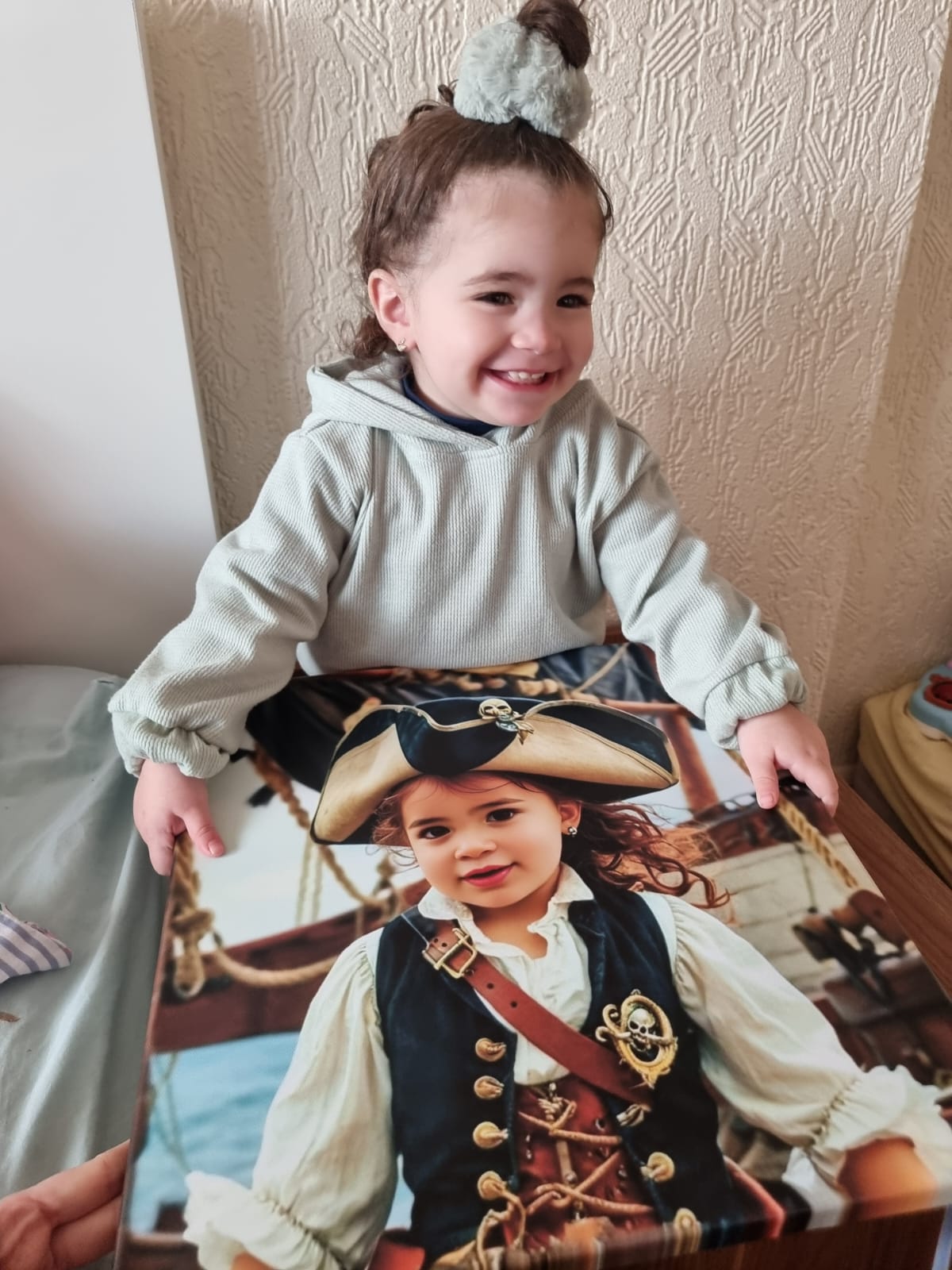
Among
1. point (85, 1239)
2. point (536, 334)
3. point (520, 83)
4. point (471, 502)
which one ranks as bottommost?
point (85, 1239)

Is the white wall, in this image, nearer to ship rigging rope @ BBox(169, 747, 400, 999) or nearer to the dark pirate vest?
ship rigging rope @ BBox(169, 747, 400, 999)

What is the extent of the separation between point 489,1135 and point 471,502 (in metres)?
0.44

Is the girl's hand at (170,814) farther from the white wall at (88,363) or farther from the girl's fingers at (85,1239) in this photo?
the white wall at (88,363)

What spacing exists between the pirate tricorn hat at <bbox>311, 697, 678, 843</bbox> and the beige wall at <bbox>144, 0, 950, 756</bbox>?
377mm

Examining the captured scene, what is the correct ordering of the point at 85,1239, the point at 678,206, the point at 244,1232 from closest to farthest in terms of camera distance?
the point at 244,1232 → the point at 85,1239 → the point at 678,206

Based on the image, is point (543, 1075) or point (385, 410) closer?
point (543, 1075)

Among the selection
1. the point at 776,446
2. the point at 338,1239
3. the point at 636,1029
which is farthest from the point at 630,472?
the point at 338,1239

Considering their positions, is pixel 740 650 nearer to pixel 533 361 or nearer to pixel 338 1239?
pixel 533 361

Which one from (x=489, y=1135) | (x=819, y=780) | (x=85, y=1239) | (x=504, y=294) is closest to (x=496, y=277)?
(x=504, y=294)

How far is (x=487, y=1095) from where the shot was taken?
42 centimetres

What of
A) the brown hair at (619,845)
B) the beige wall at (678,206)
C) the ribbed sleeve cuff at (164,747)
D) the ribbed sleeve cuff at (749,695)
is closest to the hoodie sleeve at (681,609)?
the ribbed sleeve cuff at (749,695)

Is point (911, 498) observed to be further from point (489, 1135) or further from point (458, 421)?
point (489, 1135)

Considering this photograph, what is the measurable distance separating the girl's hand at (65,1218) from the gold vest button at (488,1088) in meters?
0.19

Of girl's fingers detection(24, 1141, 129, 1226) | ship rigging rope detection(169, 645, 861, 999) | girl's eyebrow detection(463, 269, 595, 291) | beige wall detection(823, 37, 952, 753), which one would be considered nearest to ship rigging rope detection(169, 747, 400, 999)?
ship rigging rope detection(169, 645, 861, 999)
